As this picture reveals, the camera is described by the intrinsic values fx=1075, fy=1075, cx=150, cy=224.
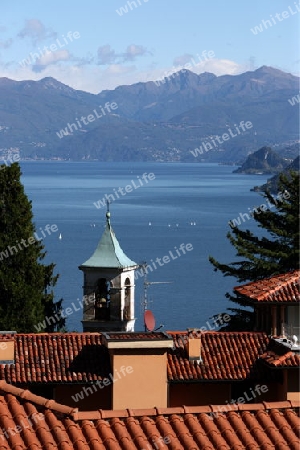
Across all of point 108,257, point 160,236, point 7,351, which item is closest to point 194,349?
point 7,351

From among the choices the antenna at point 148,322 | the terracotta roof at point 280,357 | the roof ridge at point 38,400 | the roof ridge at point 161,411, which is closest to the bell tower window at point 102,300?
the antenna at point 148,322

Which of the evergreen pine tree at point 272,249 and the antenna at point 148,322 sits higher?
the evergreen pine tree at point 272,249

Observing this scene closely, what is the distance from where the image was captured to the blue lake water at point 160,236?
58.1m

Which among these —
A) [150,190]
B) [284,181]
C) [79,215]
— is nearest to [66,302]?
[284,181]

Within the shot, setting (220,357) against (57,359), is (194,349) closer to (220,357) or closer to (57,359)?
(220,357)

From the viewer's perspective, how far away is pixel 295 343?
57.9 ft

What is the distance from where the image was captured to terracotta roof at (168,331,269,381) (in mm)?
17047

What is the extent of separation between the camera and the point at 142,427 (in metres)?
9.48

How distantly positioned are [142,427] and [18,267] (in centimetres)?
1751

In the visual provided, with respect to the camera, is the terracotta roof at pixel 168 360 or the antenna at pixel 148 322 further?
the antenna at pixel 148 322

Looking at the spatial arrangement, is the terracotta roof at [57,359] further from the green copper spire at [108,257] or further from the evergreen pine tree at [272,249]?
the evergreen pine tree at [272,249]

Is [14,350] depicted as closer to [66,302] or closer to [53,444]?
[53,444]

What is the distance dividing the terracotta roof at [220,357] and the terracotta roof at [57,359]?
3.90 feet

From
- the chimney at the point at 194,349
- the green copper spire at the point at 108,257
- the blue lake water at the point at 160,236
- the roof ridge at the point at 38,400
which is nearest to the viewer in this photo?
the roof ridge at the point at 38,400
